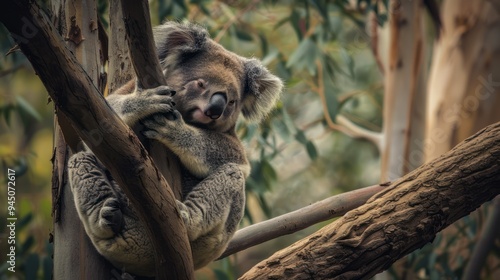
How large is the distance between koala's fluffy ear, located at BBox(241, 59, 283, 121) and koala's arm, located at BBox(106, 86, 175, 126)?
1.10m

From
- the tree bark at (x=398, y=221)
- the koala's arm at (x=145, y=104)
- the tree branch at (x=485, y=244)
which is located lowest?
the tree branch at (x=485, y=244)

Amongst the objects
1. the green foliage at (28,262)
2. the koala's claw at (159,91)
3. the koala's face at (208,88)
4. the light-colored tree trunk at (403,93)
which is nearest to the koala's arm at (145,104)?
the koala's claw at (159,91)

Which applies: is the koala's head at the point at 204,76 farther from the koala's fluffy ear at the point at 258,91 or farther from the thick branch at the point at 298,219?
the thick branch at the point at 298,219

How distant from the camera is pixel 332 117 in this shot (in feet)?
17.8

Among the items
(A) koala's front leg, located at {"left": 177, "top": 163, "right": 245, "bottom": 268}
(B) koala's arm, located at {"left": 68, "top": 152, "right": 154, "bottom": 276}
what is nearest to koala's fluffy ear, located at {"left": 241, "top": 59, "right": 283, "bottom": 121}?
(A) koala's front leg, located at {"left": 177, "top": 163, "right": 245, "bottom": 268}

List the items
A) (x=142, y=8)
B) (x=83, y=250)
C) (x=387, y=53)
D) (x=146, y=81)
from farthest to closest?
1. (x=387, y=53)
2. (x=83, y=250)
3. (x=146, y=81)
4. (x=142, y=8)

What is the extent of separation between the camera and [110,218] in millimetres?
2580

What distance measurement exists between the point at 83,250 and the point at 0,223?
4.52ft

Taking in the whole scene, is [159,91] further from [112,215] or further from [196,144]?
[112,215]

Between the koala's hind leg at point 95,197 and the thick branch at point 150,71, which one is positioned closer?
the thick branch at point 150,71

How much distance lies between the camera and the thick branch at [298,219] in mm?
3125

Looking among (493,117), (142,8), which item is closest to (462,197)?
(142,8)

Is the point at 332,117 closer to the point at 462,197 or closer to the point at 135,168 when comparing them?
the point at 462,197

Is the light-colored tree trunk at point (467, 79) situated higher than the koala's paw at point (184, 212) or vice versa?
the light-colored tree trunk at point (467, 79)
